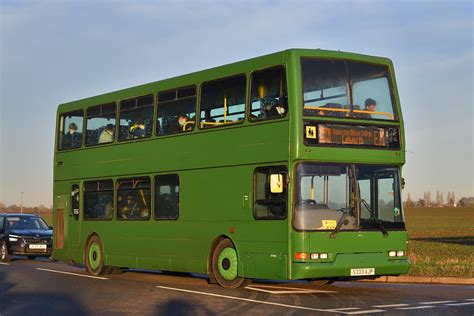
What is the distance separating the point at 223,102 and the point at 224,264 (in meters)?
3.22

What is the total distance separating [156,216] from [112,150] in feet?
8.14

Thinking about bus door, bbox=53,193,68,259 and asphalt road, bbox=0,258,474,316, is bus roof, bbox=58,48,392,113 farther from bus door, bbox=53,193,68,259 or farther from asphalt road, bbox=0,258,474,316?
asphalt road, bbox=0,258,474,316

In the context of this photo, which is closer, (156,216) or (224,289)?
(224,289)

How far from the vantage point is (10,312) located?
48.3ft

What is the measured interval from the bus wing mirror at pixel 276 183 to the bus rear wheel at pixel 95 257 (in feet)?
24.2

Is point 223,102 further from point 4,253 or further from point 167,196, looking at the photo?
point 4,253

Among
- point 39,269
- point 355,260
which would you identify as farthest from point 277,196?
point 39,269

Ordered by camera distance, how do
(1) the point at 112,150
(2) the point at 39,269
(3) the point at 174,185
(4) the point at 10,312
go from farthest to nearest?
(2) the point at 39,269
(1) the point at 112,150
(3) the point at 174,185
(4) the point at 10,312

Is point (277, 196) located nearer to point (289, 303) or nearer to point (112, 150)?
point (289, 303)

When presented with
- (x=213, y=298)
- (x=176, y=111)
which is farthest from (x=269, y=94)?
(x=213, y=298)

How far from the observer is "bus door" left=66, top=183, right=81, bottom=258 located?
80.4 ft

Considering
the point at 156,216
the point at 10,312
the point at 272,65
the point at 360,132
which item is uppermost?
the point at 272,65

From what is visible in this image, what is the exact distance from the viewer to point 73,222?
81.3ft

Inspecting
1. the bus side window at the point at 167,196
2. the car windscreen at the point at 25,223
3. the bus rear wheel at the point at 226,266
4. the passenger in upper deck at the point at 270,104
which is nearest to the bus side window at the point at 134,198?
the bus side window at the point at 167,196
